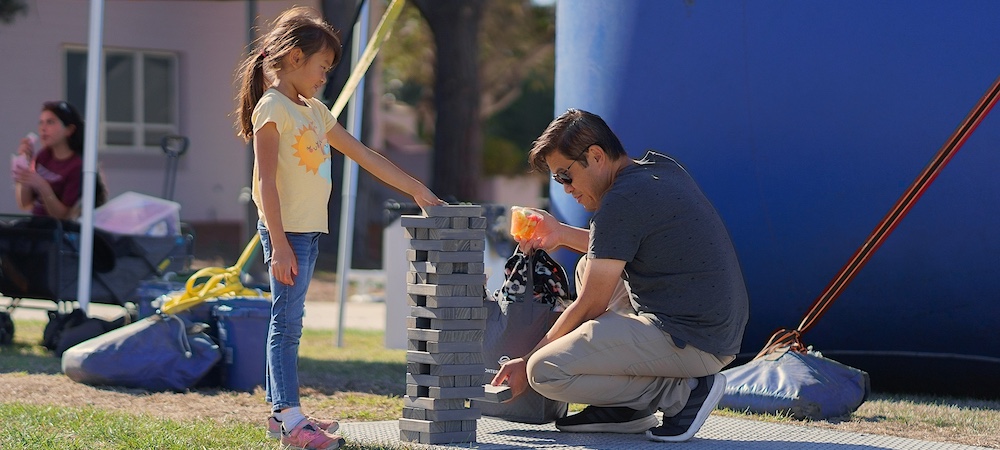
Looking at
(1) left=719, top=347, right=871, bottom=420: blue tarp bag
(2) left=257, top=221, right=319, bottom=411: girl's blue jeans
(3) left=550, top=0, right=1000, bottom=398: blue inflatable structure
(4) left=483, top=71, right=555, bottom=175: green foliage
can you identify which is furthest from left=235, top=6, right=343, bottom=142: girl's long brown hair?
(4) left=483, top=71, right=555, bottom=175: green foliage

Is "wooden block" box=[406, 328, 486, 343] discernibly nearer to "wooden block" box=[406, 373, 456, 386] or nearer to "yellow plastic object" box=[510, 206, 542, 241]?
→ "wooden block" box=[406, 373, 456, 386]

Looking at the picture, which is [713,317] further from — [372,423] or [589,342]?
[372,423]

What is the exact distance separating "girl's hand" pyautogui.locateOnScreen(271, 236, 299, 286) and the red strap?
7.77 ft

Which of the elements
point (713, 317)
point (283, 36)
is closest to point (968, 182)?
point (713, 317)

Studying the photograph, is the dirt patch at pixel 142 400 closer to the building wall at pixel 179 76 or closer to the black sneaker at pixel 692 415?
the black sneaker at pixel 692 415

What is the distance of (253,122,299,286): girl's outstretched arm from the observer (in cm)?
382

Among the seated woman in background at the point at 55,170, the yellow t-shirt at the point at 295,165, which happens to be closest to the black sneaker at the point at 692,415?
the yellow t-shirt at the point at 295,165

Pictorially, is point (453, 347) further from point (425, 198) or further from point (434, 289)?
point (425, 198)

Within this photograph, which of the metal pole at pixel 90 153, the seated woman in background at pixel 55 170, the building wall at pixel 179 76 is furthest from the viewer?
the building wall at pixel 179 76

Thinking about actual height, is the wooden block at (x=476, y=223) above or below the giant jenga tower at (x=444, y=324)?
above

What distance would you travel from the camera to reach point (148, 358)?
554 centimetres

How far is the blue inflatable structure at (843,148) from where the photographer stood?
5453 mm

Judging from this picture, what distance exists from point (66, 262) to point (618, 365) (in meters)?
4.06

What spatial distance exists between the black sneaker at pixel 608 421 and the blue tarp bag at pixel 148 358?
197cm
